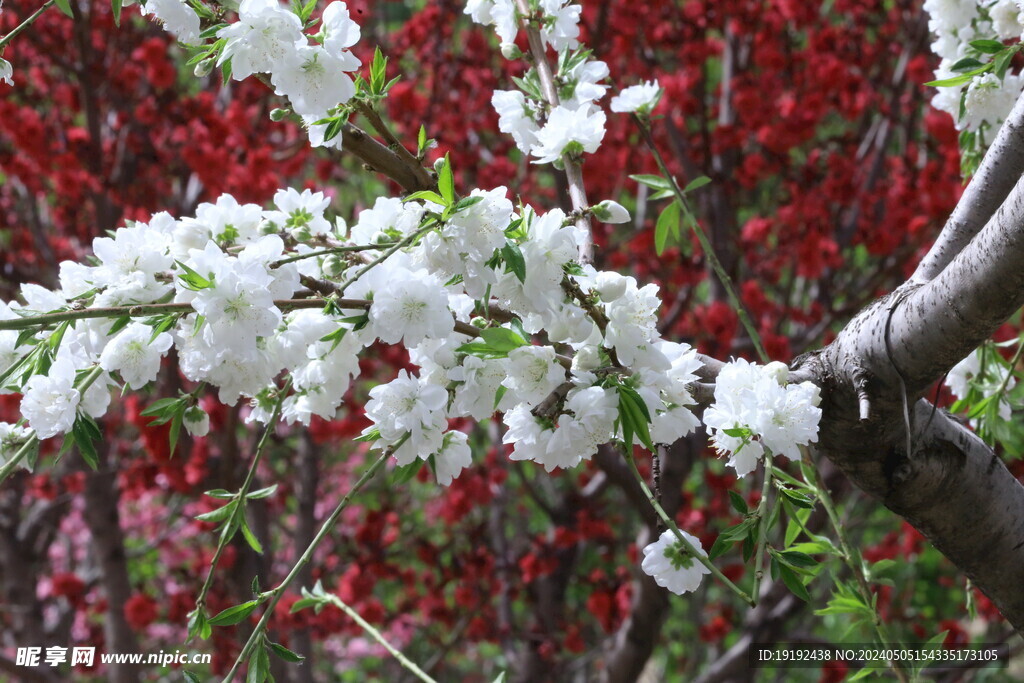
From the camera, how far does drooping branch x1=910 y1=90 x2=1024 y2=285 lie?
1349 mm

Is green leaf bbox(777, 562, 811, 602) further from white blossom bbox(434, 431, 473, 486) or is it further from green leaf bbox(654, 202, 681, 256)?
green leaf bbox(654, 202, 681, 256)

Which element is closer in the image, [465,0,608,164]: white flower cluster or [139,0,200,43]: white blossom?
[139,0,200,43]: white blossom

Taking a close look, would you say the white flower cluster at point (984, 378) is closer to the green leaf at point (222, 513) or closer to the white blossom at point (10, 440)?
the green leaf at point (222, 513)

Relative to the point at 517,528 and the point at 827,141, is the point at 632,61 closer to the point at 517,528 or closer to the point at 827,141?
the point at 827,141

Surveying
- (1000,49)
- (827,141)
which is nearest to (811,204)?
(827,141)

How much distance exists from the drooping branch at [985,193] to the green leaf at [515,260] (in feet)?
2.55

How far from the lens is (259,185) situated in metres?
3.70

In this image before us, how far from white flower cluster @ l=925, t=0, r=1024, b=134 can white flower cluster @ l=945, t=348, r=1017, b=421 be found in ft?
1.54

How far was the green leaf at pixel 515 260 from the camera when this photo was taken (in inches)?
37.4

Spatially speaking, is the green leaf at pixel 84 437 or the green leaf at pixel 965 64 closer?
the green leaf at pixel 84 437

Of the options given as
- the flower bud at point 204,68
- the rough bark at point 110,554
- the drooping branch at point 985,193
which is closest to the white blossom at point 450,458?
the flower bud at point 204,68

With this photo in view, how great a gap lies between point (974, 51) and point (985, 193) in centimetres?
30

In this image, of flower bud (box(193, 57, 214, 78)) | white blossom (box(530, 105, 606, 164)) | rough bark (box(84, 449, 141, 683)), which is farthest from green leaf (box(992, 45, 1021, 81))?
rough bark (box(84, 449, 141, 683))

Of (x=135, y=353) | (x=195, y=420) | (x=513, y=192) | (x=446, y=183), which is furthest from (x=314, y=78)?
(x=513, y=192)
